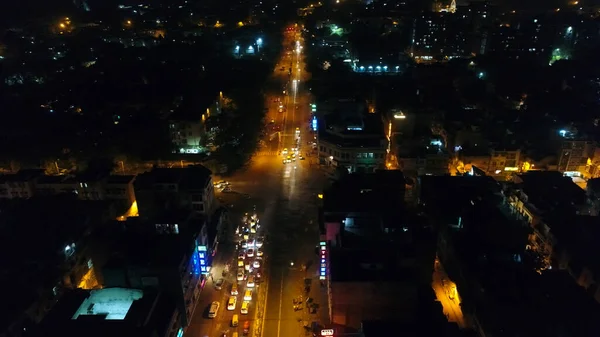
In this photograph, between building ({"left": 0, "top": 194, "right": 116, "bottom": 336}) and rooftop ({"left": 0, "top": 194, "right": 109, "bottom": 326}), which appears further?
rooftop ({"left": 0, "top": 194, "right": 109, "bottom": 326})

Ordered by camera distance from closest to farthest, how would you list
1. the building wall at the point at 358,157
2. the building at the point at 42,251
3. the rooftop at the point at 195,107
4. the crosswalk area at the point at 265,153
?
the building at the point at 42,251 → the building wall at the point at 358,157 → the rooftop at the point at 195,107 → the crosswalk area at the point at 265,153

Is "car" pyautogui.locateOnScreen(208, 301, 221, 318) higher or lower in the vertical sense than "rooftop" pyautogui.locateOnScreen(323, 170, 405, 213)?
lower

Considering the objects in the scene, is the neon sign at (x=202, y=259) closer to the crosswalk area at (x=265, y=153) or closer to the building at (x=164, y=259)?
the building at (x=164, y=259)

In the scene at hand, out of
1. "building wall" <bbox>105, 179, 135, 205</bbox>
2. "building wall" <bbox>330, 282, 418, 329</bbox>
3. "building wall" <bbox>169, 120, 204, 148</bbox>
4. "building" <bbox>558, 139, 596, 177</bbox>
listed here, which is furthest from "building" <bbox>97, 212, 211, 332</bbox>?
"building" <bbox>558, 139, 596, 177</bbox>

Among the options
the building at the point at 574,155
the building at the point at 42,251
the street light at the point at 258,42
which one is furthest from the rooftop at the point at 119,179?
the street light at the point at 258,42

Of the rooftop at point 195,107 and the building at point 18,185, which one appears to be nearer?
the building at point 18,185

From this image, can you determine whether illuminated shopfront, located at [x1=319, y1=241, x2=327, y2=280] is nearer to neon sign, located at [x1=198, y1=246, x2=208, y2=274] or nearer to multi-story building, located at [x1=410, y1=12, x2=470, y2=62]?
neon sign, located at [x1=198, y1=246, x2=208, y2=274]

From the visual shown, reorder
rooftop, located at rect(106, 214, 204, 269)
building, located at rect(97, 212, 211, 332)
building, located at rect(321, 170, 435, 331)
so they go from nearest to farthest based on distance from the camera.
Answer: building, located at rect(321, 170, 435, 331), building, located at rect(97, 212, 211, 332), rooftop, located at rect(106, 214, 204, 269)

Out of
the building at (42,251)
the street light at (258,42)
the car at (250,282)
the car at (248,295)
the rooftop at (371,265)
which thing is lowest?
the car at (248,295)
